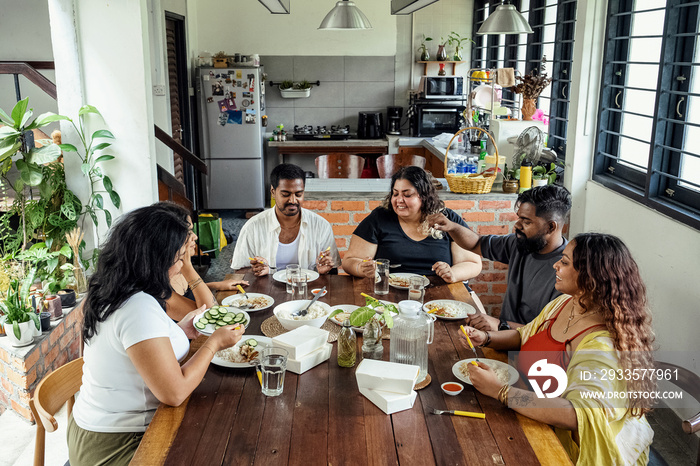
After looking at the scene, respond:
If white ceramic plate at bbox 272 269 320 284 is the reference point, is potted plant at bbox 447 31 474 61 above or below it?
above

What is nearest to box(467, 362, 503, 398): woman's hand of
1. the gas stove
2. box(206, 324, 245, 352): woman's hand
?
box(206, 324, 245, 352): woman's hand

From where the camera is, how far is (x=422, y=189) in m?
3.21

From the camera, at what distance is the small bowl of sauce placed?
1.90 metres

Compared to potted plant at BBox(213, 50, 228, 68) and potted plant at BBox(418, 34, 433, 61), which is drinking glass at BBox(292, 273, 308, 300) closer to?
potted plant at BBox(213, 50, 228, 68)

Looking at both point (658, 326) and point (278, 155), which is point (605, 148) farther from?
point (278, 155)

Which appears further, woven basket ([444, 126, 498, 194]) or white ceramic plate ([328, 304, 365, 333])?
woven basket ([444, 126, 498, 194])

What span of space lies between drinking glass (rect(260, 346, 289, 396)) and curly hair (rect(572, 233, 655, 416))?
3.18ft

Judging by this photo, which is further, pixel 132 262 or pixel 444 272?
pixel 444 272

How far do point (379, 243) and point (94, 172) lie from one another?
2016 mm

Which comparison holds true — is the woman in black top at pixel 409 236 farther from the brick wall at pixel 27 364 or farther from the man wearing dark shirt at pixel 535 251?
the brick wall at pixel 27 364

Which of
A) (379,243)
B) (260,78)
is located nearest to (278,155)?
(260,78)

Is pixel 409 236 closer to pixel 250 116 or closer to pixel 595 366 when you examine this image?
pixel 595 366

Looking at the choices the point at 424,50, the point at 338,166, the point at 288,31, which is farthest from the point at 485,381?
the point at 288,31

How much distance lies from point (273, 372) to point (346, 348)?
0.94 feet
